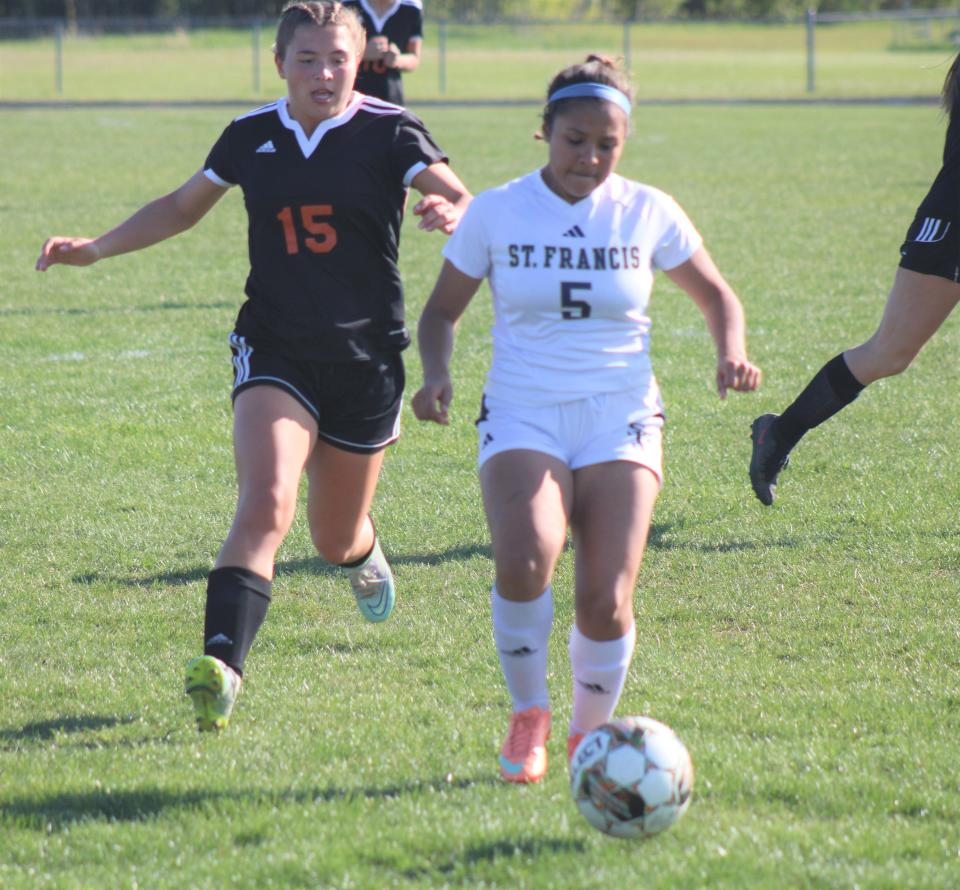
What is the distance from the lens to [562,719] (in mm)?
4344

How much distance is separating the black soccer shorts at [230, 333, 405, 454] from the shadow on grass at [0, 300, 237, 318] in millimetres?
6628

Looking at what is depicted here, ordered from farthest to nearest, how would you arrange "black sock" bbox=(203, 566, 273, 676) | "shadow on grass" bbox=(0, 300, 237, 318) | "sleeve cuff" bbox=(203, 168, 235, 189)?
"shadow on grass" bbox=(0, 300, 237, 318) < "sleeve cuff" bbox=(203, 168, 235, 189) < "black sock" bbox=(203, 566, 273, 676)

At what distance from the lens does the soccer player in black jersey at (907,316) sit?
214 inches

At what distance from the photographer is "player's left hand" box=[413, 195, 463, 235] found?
4309 millimetres

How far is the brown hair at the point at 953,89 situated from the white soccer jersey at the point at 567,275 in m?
1.99

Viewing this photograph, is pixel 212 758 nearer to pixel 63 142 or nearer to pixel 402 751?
pixel 402 751

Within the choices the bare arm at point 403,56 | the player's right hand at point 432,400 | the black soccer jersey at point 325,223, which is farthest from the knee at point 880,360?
the bare arm at point 403,56

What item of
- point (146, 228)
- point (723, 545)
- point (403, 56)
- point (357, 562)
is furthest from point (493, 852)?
point (403, 56)

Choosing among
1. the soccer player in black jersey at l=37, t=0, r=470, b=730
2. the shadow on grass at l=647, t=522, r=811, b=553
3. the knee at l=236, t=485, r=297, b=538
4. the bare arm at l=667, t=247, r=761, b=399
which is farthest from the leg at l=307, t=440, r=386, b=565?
the shadow on grass at l=647, t=522, r=811, b=553

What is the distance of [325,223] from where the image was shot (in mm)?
4434

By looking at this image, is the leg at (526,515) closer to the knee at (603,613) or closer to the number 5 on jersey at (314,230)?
the knee at (603,613)

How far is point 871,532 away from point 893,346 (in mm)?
857

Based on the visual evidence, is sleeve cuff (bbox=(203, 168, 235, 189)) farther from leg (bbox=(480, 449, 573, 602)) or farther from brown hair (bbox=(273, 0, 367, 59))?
leg (bbox=(480, 449, 573, 602))

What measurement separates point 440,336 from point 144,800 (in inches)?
57.8
